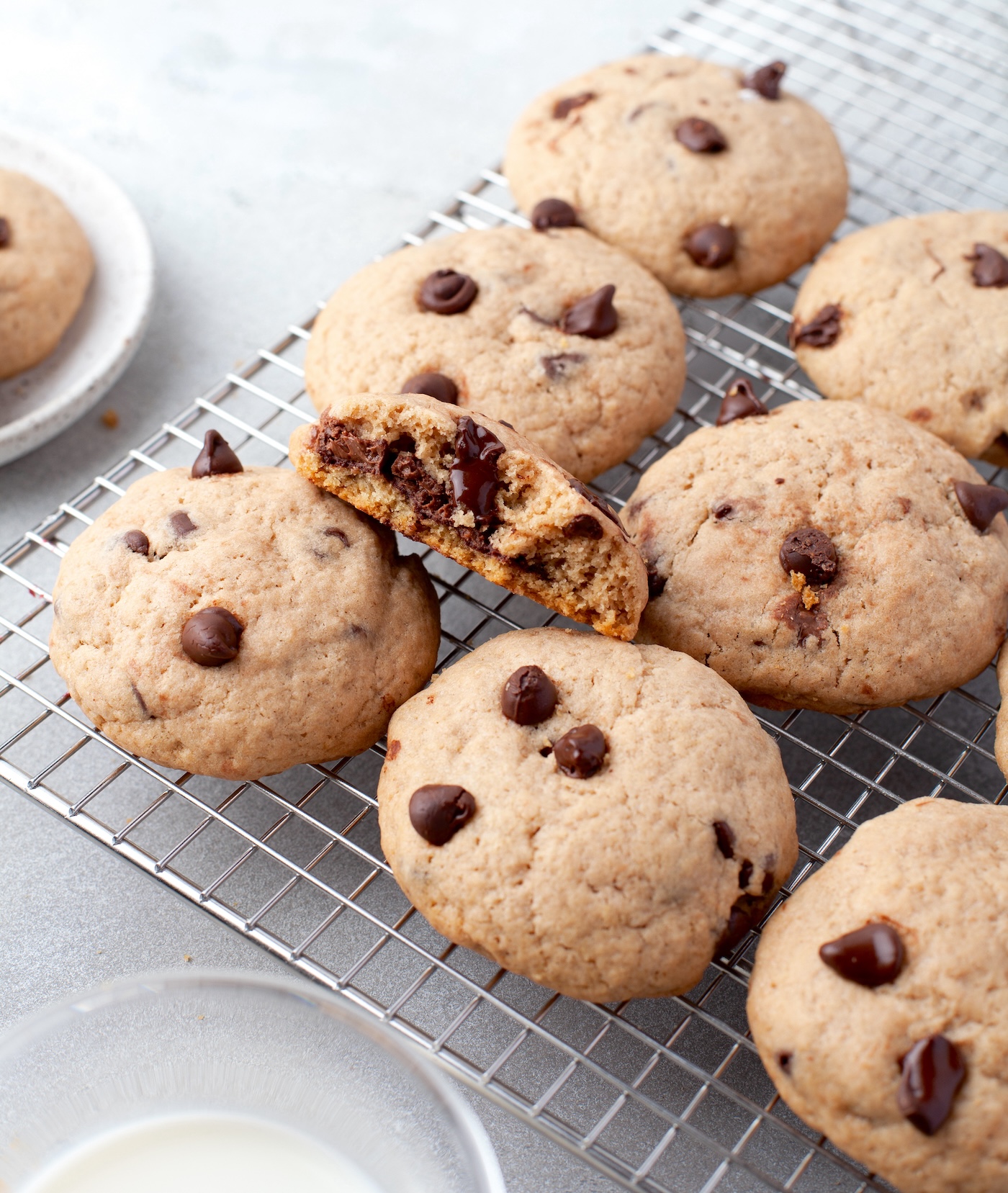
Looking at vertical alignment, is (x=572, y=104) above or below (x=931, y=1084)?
above

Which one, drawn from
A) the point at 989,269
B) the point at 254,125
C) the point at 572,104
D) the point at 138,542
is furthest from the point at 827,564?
the point at 254,125

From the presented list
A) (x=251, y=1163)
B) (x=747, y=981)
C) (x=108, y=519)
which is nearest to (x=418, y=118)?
(x=108, y=519)

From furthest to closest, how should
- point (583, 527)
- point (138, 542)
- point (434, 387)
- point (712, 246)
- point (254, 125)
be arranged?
point (254, 125) < point (712, 246) < point (434, 387) < point (138, 542) < point (583, 527)

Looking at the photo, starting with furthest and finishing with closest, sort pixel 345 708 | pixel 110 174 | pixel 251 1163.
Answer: pixel 110 174
pixel 345 708
pixel 251 1163

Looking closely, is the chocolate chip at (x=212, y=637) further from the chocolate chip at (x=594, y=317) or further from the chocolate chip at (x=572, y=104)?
the chocolate chip at (x=572, y=104)

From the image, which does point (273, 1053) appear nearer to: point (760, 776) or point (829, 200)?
point (760, 776)

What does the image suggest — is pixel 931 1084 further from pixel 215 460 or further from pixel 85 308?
pixel 85 308

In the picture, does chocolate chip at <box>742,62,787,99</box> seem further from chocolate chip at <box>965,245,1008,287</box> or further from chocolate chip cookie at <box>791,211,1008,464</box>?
chocolate chip at <box>965,245,1008,287</box>

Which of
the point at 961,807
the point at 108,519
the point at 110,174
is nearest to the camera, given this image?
the point at 961,807
